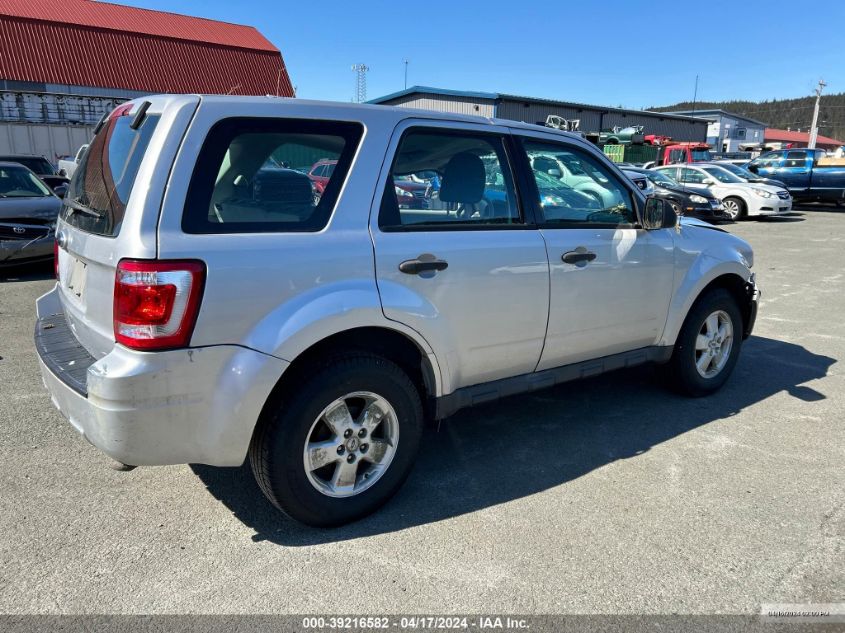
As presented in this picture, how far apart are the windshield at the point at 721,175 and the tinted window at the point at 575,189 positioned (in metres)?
17.0

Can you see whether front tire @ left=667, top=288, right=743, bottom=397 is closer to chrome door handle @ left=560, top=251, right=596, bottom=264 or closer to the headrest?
chrome door handle @ left=560, top=251, right=596, bottom=264

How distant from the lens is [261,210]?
2730 mm

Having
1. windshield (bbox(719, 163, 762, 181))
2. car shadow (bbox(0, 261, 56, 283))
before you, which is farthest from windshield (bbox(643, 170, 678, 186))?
car shadow (bbox(0, 261, 56, 283))

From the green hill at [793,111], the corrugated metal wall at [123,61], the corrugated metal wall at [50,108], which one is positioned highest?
the green hill at [793,111]

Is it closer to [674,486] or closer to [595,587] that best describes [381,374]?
[595,587]

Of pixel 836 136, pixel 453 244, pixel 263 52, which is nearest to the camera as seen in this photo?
pixel 453 244

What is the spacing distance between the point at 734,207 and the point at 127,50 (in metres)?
29.7

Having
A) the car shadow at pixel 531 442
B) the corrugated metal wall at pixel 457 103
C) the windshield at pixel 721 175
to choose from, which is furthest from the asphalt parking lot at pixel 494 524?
the corrugated metal wall at pixel 457 103

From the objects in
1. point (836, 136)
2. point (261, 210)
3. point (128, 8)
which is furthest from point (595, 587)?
point (836, 136)

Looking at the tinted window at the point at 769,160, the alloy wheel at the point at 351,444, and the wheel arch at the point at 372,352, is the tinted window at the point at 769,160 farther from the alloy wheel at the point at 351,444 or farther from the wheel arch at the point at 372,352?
the alloy wheel at the point at 351,444

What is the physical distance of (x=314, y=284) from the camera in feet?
8.87

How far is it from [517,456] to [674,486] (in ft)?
2.87

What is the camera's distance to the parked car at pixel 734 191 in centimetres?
1783

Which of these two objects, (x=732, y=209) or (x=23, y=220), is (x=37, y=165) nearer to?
(x=23, y=220)
